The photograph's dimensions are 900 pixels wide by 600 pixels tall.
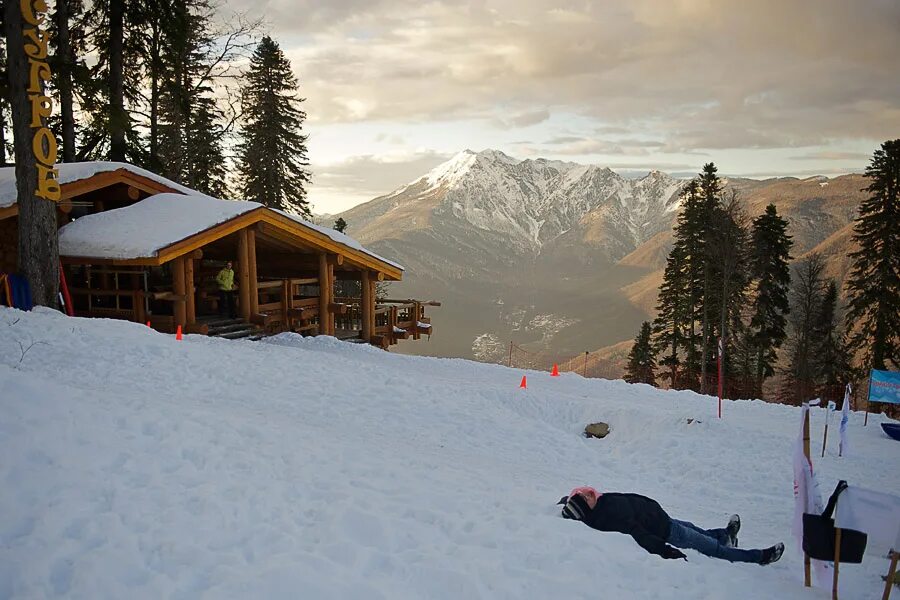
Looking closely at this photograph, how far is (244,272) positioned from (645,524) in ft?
47.0

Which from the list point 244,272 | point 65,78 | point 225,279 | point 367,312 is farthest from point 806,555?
point 65,78

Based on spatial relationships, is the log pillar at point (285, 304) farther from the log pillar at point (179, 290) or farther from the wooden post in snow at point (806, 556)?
the wooden post in snow at point (806, 556)

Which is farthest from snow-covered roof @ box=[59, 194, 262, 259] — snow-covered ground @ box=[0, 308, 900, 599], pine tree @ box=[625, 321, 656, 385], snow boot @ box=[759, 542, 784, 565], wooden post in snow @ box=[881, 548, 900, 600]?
pine tree @ box=[625, 321, 656, 385]

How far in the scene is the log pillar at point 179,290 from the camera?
15.4 meters

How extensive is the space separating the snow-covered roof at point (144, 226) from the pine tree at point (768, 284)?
25005 millimetres

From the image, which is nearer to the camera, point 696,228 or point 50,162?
point 50,162

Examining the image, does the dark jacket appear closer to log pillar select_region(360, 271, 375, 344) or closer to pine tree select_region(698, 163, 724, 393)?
log pillar select_region(360, 271, 375, 344)

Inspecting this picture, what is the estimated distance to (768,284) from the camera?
3022 centimetres

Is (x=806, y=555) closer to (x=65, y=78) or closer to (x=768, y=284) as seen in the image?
(x=65, y=78)

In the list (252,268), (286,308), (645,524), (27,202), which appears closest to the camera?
(645,524)

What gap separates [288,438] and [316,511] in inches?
90.3

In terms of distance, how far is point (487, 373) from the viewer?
17438mm

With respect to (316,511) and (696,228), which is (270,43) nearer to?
(696,228)

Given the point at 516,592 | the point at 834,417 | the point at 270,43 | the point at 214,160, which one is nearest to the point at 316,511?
the point at 516,592
